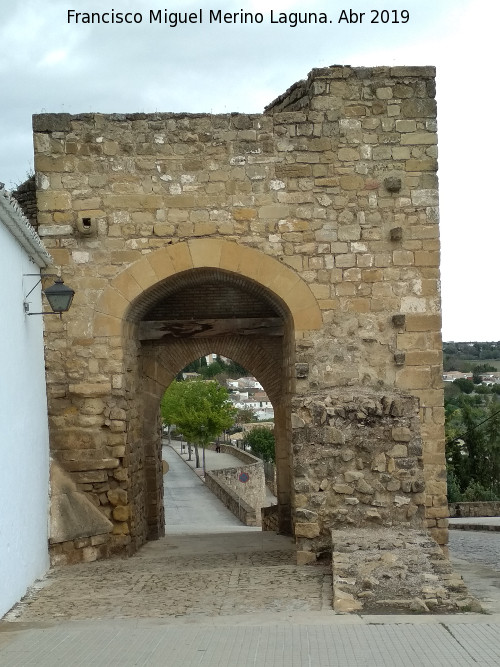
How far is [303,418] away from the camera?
745 centimetres

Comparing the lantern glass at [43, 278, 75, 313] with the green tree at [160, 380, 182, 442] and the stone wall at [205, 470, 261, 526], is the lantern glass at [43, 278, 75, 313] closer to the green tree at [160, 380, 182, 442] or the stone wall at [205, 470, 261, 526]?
the stone wall at [205, 470, 261, 526]

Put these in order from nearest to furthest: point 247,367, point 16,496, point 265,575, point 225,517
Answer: point 16,496 → point 265,575 → point 247,367 → point 225,517

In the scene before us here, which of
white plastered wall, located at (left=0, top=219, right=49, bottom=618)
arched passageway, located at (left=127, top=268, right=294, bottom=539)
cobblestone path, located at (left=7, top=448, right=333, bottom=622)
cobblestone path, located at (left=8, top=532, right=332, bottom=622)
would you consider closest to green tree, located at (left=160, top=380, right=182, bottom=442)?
arched passageway, located at (left=127, top=268, right=294, bottom=539)

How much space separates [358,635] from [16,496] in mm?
2875

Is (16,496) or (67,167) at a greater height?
(67,167)

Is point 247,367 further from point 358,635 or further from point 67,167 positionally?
point 358,635

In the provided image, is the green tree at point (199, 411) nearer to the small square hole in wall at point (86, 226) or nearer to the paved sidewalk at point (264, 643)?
the small square hole in wall at point (86, 226)

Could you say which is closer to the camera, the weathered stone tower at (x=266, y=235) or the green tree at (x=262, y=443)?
the weathered stone tower at (x=266, y=235)

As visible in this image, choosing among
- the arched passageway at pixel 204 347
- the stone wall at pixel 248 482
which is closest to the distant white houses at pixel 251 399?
the stone wall at pixel 248 482

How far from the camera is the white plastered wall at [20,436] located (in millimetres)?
5801

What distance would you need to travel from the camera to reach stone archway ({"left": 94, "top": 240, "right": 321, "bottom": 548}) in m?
8.27

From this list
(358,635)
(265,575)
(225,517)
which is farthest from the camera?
(225,517)

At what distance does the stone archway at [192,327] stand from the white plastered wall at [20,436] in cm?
103

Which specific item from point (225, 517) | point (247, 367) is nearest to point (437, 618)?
point (247, 367)
